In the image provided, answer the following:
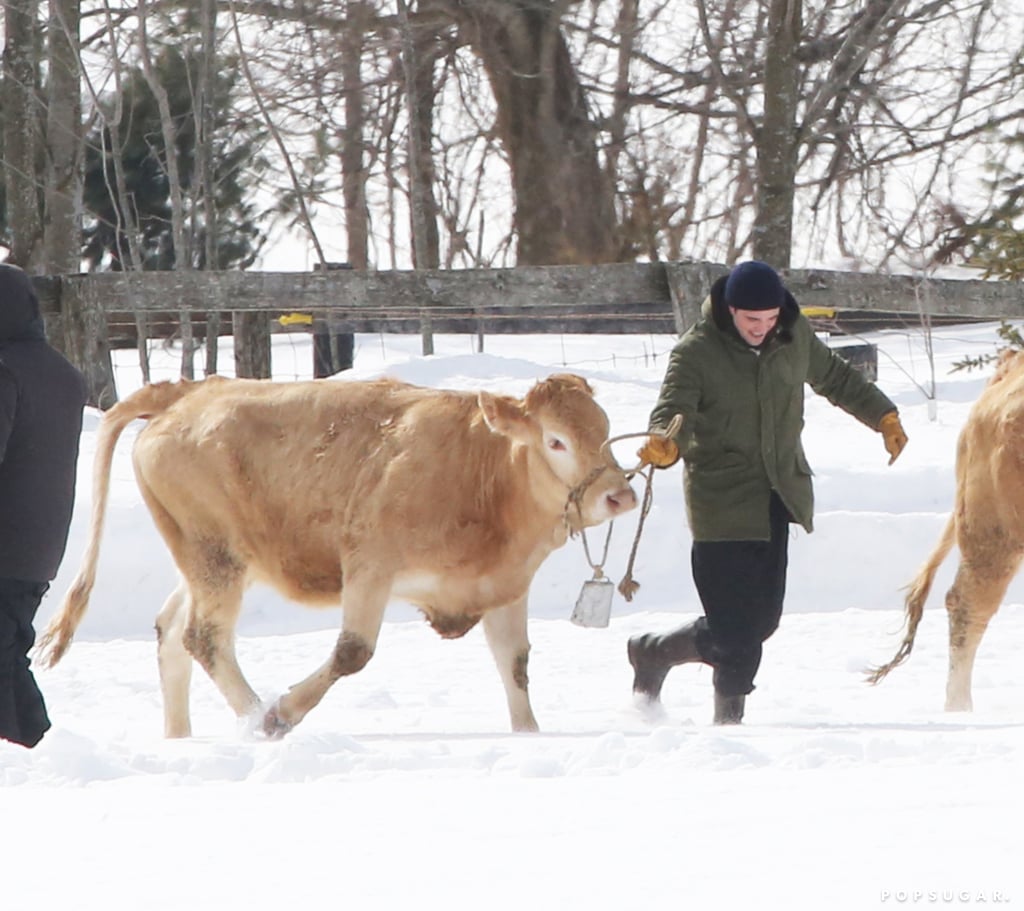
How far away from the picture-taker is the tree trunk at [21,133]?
13719mm

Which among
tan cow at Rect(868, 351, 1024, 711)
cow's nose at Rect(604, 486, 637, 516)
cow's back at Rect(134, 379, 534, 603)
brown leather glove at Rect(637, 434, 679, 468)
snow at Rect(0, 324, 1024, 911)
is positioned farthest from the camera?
tan cow at Rect(868, 351, 1024, 711)

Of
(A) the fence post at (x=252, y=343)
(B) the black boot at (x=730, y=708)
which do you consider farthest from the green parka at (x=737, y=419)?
(A) the fence post at (x=252, y=343)

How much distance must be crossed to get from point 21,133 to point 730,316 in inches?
390

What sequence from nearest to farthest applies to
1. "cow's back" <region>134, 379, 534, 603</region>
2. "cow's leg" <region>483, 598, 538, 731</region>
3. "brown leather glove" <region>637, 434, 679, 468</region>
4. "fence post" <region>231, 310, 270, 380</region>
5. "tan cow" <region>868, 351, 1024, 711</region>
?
1. "brown leather glove" <region>637, 434, 679, 468</region>
2. "cow's back" <region>134, 379, 534, 603</region>
3. "cow's leg" <region>483, 598, 538, 731</region>
4. "tan cow" <region>868, 351, 1024, 711</region>
5. "fence post" <region>231, 310, 270, 380</region>

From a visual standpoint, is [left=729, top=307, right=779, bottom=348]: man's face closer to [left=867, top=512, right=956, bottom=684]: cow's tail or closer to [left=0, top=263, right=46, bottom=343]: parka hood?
[left=867, top=512, right=956, bottom=684]: cow's tail

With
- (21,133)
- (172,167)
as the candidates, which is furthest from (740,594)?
(21,133)

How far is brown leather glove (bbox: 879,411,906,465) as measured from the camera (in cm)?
559

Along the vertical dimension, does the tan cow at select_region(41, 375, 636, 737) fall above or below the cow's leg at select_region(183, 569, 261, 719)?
above

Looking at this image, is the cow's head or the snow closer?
the snow

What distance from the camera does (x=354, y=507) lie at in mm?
5750

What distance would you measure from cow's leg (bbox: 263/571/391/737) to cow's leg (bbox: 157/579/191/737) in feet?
2.14

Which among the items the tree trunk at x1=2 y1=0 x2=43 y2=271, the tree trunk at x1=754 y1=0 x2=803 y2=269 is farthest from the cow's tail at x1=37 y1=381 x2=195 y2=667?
the tree trunk at x1=754 y1=0 x2=803 y2=269

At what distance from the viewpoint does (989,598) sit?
6582mm

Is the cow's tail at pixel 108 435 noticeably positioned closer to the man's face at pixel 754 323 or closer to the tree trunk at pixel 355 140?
the man's face at pixel 754 323
